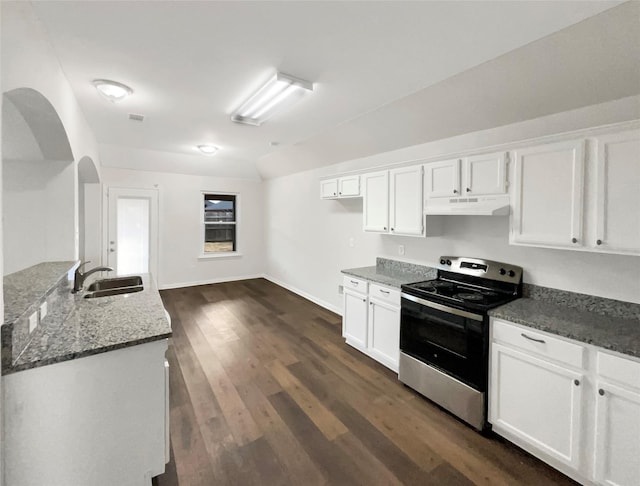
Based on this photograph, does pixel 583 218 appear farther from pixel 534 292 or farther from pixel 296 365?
pixel 296 365

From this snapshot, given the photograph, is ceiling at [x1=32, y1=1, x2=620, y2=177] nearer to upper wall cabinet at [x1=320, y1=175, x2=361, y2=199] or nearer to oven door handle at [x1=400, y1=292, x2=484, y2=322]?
upper wall cabinet at [x1=320, y1=175, x2=361, y2=199]

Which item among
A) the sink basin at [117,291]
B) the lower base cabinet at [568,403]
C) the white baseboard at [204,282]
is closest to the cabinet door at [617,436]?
the lower base cabinet at [568,403]

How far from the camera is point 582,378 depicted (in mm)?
1744

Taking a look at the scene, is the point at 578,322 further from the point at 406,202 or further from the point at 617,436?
the point at 406,202

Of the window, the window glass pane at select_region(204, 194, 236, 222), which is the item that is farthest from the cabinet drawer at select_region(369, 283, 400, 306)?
the window glass pane at select_region(204, 194, 236, 222)

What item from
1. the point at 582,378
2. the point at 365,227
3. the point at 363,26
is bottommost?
the point at 582,378

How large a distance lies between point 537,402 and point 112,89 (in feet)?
13.5

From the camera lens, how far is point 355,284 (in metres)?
3.53

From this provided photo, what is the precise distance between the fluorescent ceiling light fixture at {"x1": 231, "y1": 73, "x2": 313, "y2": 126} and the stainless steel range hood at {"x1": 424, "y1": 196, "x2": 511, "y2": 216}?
157 cm

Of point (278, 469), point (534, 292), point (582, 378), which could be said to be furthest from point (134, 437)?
point (534, 292)

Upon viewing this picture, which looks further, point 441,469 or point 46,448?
point 441,469

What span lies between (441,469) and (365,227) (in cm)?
241

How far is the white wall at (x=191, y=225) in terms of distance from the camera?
6200 millimetres

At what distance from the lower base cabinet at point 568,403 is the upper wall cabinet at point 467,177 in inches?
42.5
